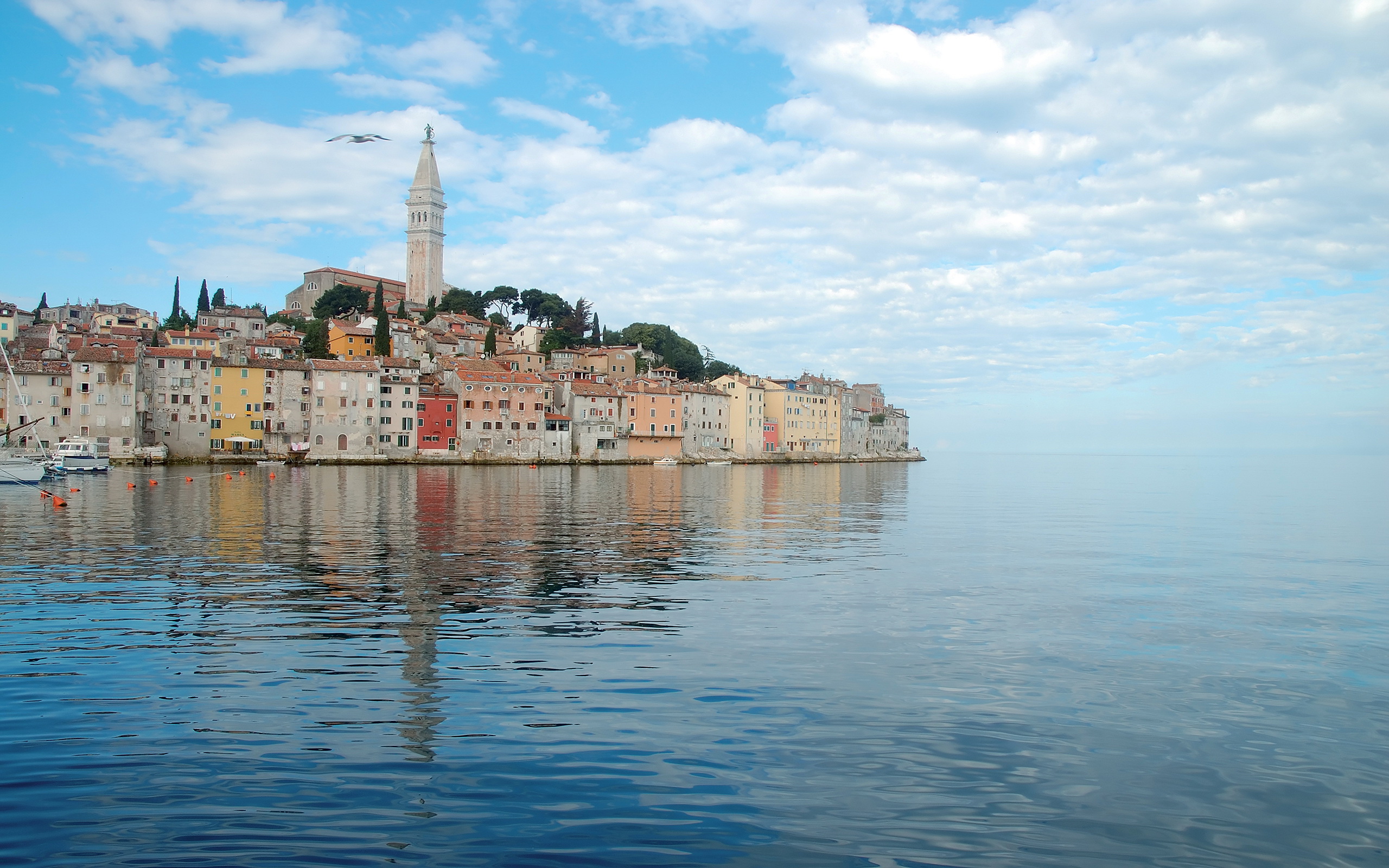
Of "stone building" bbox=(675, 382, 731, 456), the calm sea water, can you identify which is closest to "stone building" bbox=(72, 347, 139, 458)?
"stone building" bbox=(675, 382, 731, 456)

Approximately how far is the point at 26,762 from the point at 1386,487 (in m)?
76.7

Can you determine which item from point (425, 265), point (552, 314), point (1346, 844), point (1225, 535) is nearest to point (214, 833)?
point (1346, 844)

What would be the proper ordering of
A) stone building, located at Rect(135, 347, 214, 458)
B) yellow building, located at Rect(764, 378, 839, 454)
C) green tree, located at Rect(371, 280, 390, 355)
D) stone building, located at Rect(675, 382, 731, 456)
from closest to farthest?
stone building, located at Rect(135, 347, 214, 458) < green tree, located at Rect(371, 280, 390, 355) < stone building, located at Rect(675, 382, 731, 456) < yellow building, located at Rect(764, 378, 839, 454)

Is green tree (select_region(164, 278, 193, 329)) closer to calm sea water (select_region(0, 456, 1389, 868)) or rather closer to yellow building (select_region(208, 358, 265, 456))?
yellow building (select_region(208, 358, 265, 456))

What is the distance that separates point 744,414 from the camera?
101 metres

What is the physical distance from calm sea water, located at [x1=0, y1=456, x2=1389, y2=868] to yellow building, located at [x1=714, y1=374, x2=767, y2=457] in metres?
81.0

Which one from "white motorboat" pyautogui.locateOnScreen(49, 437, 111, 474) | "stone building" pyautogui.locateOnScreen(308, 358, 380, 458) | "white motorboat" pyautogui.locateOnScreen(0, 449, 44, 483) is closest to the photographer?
"white motorboat" pyautogui.locateOnScreen(0, 449, 44, 483)

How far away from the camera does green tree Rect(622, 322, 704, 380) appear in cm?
11388

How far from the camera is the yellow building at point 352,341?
86.5 meters

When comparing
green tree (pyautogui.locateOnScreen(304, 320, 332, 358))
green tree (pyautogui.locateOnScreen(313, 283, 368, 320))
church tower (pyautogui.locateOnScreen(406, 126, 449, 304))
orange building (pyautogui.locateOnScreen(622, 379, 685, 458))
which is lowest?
orange building (pyautogui.locateOnScreen(622, 379, 685, 458))

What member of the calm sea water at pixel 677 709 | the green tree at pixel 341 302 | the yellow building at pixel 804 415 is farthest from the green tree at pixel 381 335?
the calm sea water at pixel 677 709

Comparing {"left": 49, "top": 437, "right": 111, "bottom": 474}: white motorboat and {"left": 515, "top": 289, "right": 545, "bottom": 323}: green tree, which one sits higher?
{"left": 515, "top": 289, "right": 545, "bottom": 323}: green tree

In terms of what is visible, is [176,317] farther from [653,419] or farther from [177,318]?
[653,419]

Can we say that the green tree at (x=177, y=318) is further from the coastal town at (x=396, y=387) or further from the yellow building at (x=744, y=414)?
the yellow building at (x=744, y=414)
